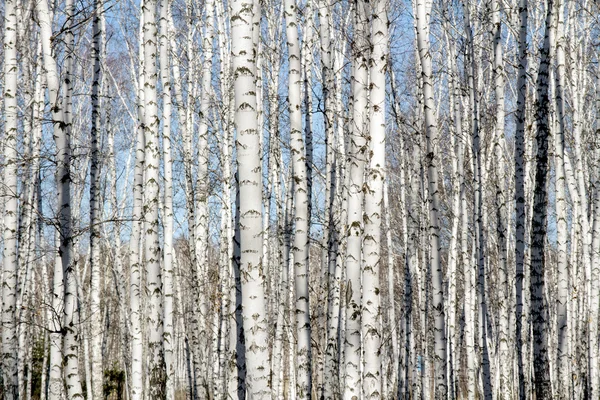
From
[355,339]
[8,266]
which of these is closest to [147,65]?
[8,266]

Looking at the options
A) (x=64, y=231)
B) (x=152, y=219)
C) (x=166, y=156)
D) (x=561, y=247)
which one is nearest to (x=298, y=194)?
(x=152, y=219)

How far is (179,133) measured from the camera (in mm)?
18938

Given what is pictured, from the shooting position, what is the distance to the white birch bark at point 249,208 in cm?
479

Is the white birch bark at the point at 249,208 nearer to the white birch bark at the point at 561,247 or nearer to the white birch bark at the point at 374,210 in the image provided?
the white birch bark at the point at 374,210

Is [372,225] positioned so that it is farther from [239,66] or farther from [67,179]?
[67,179]

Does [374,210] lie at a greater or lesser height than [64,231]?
greater

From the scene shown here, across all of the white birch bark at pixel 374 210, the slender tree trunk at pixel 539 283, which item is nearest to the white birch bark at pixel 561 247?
the slender tree trunk at pixel 539 283

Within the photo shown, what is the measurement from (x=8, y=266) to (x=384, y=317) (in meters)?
18.9

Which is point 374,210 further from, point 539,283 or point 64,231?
point 64,231

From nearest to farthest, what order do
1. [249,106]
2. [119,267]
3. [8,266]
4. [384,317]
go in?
[249,106], [8,266], [119,267], [384,317]

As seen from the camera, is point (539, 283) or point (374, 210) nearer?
point (374, 210)

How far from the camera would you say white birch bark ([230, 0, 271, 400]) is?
4.79 m

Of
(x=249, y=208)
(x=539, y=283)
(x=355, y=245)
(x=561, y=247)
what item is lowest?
(x=539, y=283)

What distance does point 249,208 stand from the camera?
4859 mm
